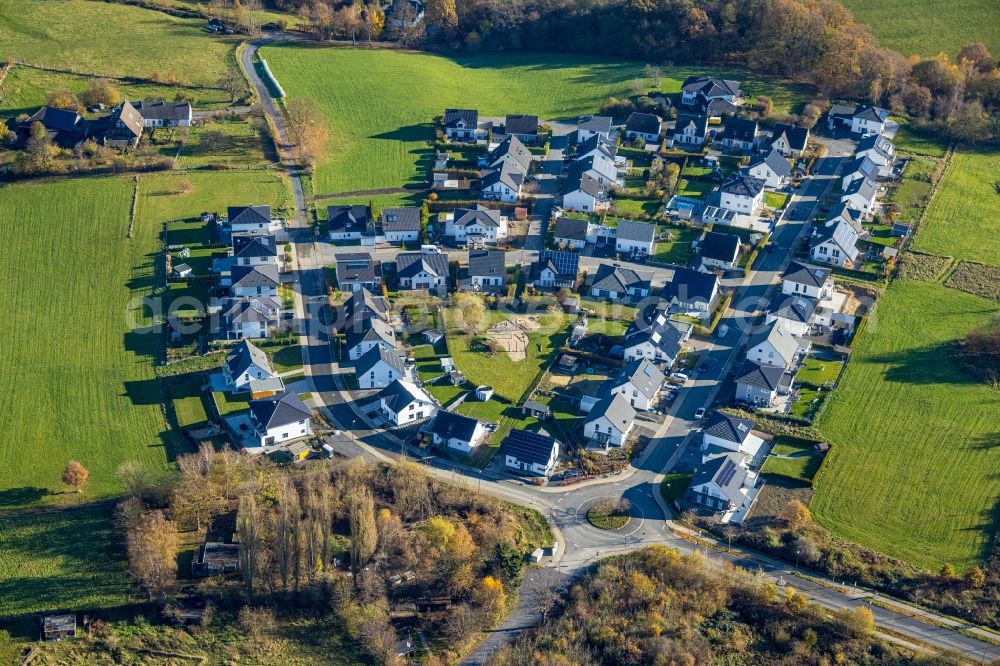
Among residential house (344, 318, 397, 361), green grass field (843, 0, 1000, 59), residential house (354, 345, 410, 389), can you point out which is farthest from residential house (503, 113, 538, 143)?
green grass field (843, 0, 1000, 59)

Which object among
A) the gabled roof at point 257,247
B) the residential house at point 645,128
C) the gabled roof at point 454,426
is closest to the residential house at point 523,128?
the residential house at point 645,128

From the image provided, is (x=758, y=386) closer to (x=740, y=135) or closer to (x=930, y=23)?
(x=740, y=135)

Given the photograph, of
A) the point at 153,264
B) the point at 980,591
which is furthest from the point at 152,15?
the point at 980,591

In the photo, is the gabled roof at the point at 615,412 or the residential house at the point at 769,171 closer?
the gabled roof at the point at 615,412

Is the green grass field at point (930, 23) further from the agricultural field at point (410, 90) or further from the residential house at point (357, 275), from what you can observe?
the residential house at point (357, 275)

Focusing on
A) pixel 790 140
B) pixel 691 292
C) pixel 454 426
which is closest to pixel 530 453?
pixel 454 426

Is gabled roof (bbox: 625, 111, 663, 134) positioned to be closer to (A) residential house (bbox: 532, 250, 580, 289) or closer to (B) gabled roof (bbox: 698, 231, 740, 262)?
(B) gabled roof (bbox: 698, 231, 740, 262)
